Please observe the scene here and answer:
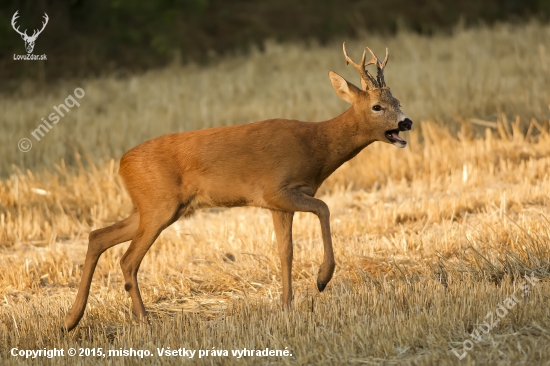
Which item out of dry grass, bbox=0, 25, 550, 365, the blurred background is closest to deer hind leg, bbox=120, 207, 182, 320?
dry grass, bbox=0, 25, 550, 365

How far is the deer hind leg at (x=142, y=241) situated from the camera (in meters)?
7.35

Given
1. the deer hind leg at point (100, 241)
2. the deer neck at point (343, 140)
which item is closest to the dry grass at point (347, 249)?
the deer hind leg at point (100, 241)

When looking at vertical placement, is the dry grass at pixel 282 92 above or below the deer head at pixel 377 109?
above

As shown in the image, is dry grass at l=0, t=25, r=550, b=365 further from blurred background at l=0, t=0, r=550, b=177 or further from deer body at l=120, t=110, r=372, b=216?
deer body at l=120, t=110, r=372, b=216

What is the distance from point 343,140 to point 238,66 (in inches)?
615

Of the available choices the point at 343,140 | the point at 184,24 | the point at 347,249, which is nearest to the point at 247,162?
the point at 343,140

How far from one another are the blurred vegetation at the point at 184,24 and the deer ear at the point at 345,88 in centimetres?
1553

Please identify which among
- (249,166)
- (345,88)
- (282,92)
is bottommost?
(249,166)

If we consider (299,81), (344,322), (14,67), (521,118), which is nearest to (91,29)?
(14,67)

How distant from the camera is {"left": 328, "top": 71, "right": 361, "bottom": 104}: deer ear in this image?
7395 mm

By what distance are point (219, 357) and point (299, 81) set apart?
560 inches

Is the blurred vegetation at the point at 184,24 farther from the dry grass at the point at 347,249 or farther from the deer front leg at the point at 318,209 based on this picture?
the deer front leg at the point at 318,209

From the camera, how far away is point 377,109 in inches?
286

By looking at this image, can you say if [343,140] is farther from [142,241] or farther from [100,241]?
[100,241]
